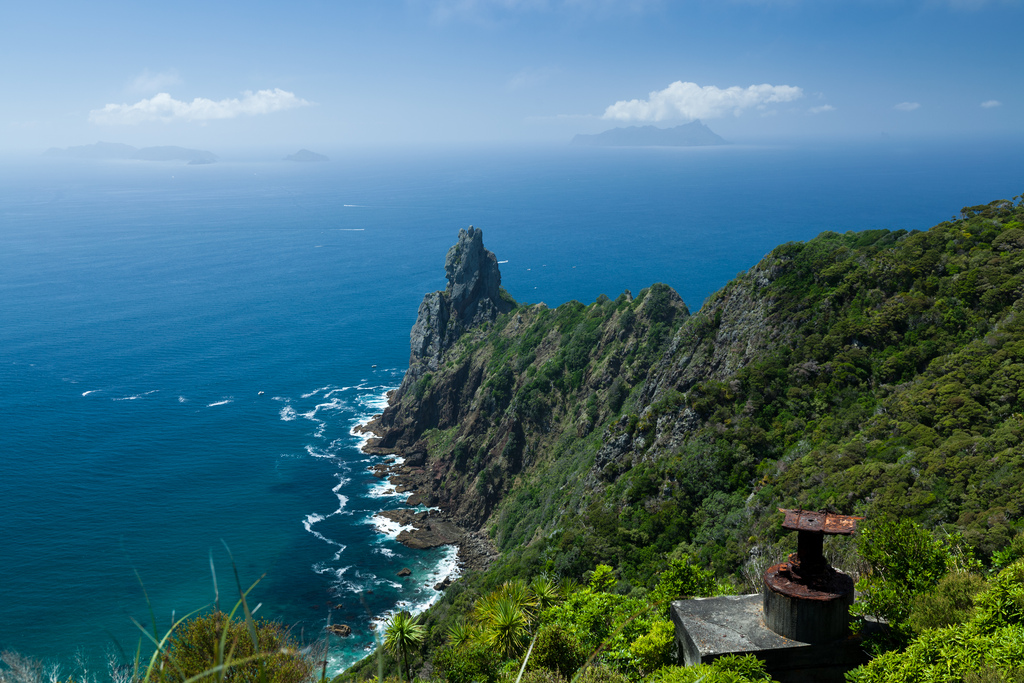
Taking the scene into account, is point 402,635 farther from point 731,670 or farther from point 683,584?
point 731,670

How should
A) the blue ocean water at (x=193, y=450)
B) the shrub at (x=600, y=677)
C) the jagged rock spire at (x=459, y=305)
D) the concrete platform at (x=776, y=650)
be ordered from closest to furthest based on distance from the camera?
the concrete platform at (x=776, y=650) < the shrub at (x=600, y=677) < the blue ocean water at (x=193, y=450) < the jagged rock spire at (x=459, y=305)

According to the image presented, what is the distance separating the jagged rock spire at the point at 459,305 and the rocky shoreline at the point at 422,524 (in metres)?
18.8

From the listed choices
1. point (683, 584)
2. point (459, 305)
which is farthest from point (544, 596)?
point (459, 305)

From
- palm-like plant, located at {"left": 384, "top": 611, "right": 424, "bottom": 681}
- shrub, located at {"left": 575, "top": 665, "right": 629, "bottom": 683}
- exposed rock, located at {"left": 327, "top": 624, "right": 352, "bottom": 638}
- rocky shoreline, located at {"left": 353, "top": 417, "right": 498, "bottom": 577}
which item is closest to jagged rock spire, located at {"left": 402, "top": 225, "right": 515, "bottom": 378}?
rocky shoreline, located at {"left": 353, "top": 417, "right": 498, "bottom": 577}

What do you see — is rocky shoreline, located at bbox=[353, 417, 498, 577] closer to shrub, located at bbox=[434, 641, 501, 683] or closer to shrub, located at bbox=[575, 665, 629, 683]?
shrub, located at bbox=[434, 641, 501, 683]

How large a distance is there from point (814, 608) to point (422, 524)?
225ft

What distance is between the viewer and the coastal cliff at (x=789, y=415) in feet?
110

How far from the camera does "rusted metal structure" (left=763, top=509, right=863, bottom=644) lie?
15.4m

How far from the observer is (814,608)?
610 inches

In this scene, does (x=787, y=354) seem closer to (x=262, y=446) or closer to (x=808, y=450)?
(x=808, y=450)

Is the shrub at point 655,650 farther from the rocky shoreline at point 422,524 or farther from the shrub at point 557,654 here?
the rocky shoreline at point 422,524

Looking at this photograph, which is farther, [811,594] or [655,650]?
[655,650]

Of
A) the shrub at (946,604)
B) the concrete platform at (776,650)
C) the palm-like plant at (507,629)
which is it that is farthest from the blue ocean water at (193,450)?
the shrub at (946,604)

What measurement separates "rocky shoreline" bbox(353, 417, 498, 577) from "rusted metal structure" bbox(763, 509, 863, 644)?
5518cm
